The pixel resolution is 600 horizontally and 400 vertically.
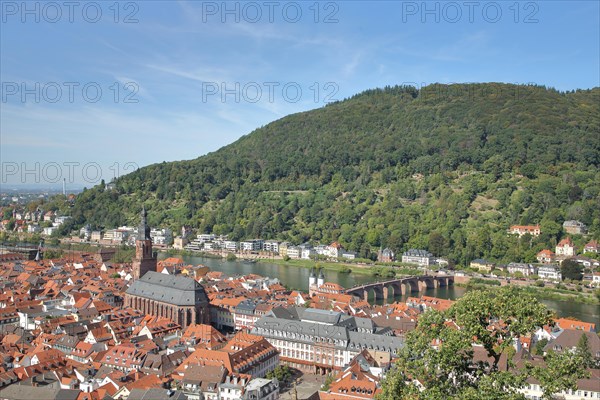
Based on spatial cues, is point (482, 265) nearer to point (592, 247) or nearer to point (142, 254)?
point (592, 247)

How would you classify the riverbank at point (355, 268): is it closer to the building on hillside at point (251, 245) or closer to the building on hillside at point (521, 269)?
the building on hillside at point (251, 245)

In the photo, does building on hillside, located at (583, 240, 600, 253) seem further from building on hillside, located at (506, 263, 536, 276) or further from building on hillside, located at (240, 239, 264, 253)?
building on hillside, located at (240, 239, 264, 253)

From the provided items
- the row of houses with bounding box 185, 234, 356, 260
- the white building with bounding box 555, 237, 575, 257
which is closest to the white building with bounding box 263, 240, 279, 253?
the row of houses with bounding box 185, 234, 356, 260

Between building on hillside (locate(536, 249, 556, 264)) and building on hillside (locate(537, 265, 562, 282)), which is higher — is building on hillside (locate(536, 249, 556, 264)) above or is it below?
above

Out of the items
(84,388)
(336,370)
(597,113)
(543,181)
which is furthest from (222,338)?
(597,113)

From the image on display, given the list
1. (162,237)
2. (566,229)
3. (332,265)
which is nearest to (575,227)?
(566,229)

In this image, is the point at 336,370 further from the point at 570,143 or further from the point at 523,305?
the point at 570,143
